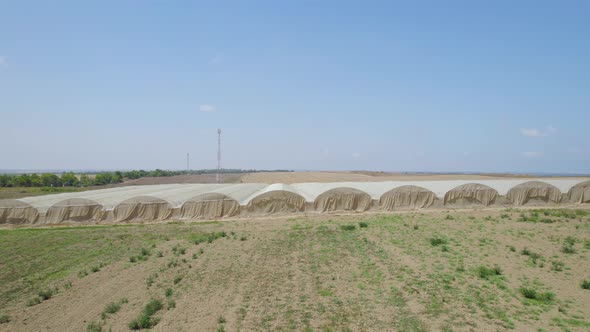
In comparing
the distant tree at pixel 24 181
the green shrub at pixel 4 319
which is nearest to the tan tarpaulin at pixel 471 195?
the green shrub at pixel 4 319

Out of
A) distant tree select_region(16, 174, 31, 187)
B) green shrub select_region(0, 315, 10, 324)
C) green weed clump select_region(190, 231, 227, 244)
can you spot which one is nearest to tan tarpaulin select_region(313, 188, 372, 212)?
green weed clump select_region(190, 231, 227, 244)

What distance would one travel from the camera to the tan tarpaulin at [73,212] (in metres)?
30.9

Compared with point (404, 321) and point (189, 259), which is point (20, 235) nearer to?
point (189, 259)

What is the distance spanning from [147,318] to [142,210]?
23.1 m

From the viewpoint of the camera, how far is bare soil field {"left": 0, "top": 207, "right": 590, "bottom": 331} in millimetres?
9977

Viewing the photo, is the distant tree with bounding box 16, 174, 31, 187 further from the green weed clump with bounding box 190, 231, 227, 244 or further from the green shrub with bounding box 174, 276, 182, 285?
the green shrub with bounding box 174, 276, 182, 285

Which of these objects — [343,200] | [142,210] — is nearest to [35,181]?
[142,210]

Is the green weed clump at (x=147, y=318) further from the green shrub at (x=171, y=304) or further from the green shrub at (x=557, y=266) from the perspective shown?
the green shrub at (x=557, y=266)

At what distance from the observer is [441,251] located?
1653cm

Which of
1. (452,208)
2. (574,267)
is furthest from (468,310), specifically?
(452,208)

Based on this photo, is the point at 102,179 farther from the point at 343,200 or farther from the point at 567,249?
the point at 567,249

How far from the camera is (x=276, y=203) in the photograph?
105 feet

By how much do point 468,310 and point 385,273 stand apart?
372cm

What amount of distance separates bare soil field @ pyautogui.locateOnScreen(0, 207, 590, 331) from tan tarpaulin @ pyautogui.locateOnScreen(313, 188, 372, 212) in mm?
10028
